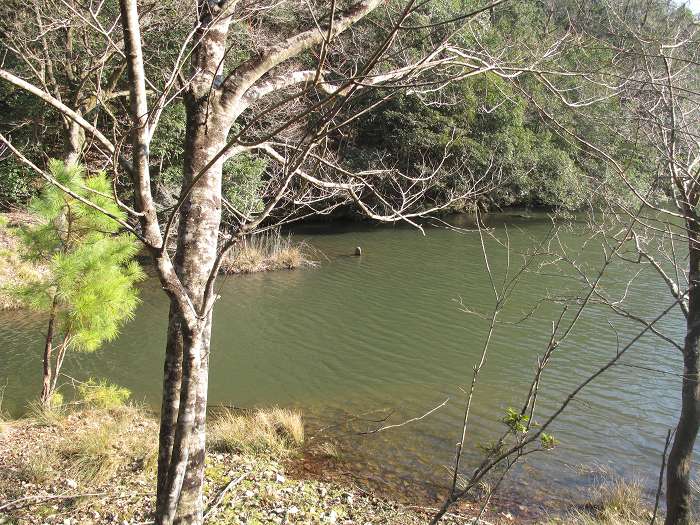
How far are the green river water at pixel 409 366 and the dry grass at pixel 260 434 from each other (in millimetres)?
434

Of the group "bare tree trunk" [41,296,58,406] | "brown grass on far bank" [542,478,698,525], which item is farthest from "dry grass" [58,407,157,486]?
"brown grass on far bank" [542,478,698,525]

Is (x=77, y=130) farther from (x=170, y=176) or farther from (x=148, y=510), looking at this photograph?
(x=148, y=510)

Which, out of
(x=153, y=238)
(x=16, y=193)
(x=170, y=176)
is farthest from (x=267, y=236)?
(x=153, y=238)

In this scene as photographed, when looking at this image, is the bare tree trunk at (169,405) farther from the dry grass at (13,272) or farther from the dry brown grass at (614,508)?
the dry grass at (13,272)

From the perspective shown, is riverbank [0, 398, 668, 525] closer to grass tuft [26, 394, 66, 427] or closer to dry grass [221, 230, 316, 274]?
grass tuft [26, 394, 66, 427]

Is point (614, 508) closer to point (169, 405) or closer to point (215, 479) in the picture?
point (215, 479)

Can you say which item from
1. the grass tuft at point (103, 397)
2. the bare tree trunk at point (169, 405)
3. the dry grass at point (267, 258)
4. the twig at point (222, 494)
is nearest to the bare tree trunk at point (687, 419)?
the twig at point (222, 494)

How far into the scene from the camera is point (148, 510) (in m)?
3.39

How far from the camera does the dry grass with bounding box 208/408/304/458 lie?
5141mm

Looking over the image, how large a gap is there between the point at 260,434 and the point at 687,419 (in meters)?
3.63

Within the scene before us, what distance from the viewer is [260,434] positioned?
529 centimetres

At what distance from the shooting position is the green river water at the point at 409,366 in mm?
5578

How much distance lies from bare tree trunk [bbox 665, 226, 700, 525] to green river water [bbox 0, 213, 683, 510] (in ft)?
1.11

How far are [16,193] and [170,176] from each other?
3.52 meters
